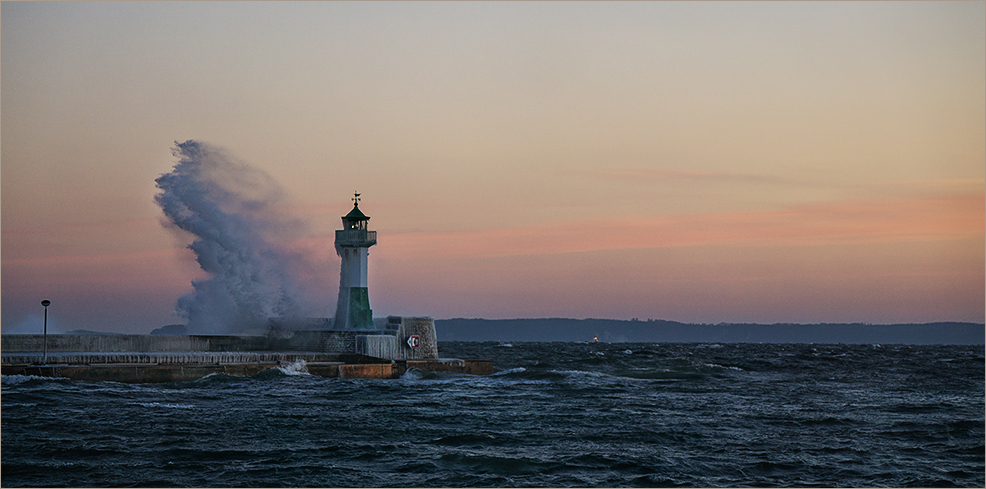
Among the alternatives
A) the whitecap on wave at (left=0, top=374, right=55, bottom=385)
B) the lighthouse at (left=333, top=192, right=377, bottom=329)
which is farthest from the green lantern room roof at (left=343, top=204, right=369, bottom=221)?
the whitecap on wave at (left=0, top=374, right=55, bottom=385)

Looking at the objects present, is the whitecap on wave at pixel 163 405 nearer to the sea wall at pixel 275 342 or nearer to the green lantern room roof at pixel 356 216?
the sea wall at pixel 275 342

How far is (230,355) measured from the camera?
2716cm

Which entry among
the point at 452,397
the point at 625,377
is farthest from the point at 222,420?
the point at 625,377

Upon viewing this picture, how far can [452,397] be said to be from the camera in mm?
24094

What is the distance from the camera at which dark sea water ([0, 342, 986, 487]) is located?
12711mm

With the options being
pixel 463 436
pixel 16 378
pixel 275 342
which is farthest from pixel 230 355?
pixel 463 436

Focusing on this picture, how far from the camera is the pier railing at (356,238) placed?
112 feet

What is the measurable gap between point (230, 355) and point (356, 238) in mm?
8412

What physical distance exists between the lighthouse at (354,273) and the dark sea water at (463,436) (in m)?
6.20

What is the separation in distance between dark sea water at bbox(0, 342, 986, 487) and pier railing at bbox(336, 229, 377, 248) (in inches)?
305

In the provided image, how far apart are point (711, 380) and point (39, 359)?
24.5m

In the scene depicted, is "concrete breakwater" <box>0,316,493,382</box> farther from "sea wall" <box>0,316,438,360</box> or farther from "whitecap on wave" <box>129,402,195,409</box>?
"whitecap on wave" <box>129,402,195,409</box>

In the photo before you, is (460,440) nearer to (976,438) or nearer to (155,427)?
(155,427)

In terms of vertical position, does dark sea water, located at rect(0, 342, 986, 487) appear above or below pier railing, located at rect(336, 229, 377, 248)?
below
